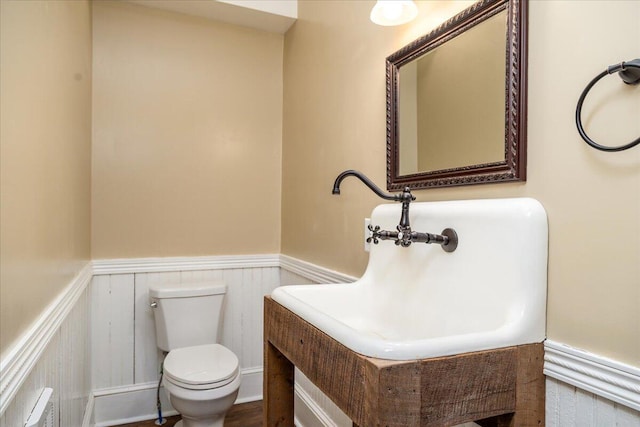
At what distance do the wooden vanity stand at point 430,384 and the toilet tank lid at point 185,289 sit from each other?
1374mm

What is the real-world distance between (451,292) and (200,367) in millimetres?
1342

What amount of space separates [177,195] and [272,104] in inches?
32.7

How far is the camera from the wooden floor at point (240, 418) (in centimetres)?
222

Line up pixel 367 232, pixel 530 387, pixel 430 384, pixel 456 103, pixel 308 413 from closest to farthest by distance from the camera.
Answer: pixel 430 384, pixel 530 387, pixel 456 103, pixel 367 232, pixel 308 413

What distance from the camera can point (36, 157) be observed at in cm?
103

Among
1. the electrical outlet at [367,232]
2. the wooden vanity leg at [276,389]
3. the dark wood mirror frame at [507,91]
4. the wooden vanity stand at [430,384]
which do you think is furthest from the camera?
the electrical outlet at [367,232]

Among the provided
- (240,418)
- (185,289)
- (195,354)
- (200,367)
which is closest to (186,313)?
(185,289)

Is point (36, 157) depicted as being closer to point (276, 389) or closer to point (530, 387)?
point (276, 389)

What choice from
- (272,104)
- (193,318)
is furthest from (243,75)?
(193,318)

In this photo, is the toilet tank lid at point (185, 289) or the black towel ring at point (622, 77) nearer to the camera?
the black towel ring at point (622, 77)

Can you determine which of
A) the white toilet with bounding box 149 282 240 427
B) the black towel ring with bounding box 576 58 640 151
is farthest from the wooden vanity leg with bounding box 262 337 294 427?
the black towel ring with bounding box 576 58 640 151

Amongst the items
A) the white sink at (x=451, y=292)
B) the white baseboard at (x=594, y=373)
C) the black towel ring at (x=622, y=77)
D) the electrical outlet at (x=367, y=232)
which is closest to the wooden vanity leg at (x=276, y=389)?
the white sink at (x=451, y=292)

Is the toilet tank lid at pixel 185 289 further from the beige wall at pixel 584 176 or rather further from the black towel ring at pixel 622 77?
the black towel ring at pixel 622 77

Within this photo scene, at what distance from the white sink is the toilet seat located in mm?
849
